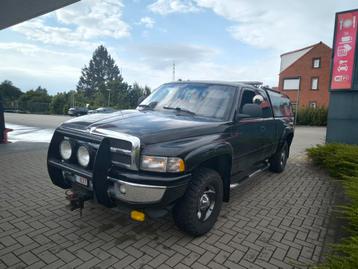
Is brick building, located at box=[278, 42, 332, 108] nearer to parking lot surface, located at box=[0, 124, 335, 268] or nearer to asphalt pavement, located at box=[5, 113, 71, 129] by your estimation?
asphalt pavement, located at box=[5, 113, 71, 129]

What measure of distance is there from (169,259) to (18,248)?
1700 mm

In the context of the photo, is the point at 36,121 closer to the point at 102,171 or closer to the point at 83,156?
the point at 83,156

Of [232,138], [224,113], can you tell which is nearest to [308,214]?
[232,138]

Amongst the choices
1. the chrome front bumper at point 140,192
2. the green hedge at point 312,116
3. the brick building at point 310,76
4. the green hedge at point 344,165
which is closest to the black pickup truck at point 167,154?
the chrome front bumper at point 140,192

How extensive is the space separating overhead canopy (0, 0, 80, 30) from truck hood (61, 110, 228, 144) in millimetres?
8321

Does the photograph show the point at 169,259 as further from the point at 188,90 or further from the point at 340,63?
the point at 340,63

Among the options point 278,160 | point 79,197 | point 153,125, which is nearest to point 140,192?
point 153,125

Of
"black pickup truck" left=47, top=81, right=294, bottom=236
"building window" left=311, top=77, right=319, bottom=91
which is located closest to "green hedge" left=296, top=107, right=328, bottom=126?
"building window" left=311, top=77, right=319, bottom=91

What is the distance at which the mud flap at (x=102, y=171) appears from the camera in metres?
2.82

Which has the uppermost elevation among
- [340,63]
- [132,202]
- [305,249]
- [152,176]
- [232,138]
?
[340,63]

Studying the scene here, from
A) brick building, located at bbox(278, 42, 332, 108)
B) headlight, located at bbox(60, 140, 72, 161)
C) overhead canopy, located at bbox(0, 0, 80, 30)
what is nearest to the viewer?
headlight, located at bbox(60, 140, 72, 161)

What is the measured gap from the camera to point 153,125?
3.17 metres

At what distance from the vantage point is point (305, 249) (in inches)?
130

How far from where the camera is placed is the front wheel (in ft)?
10.3
